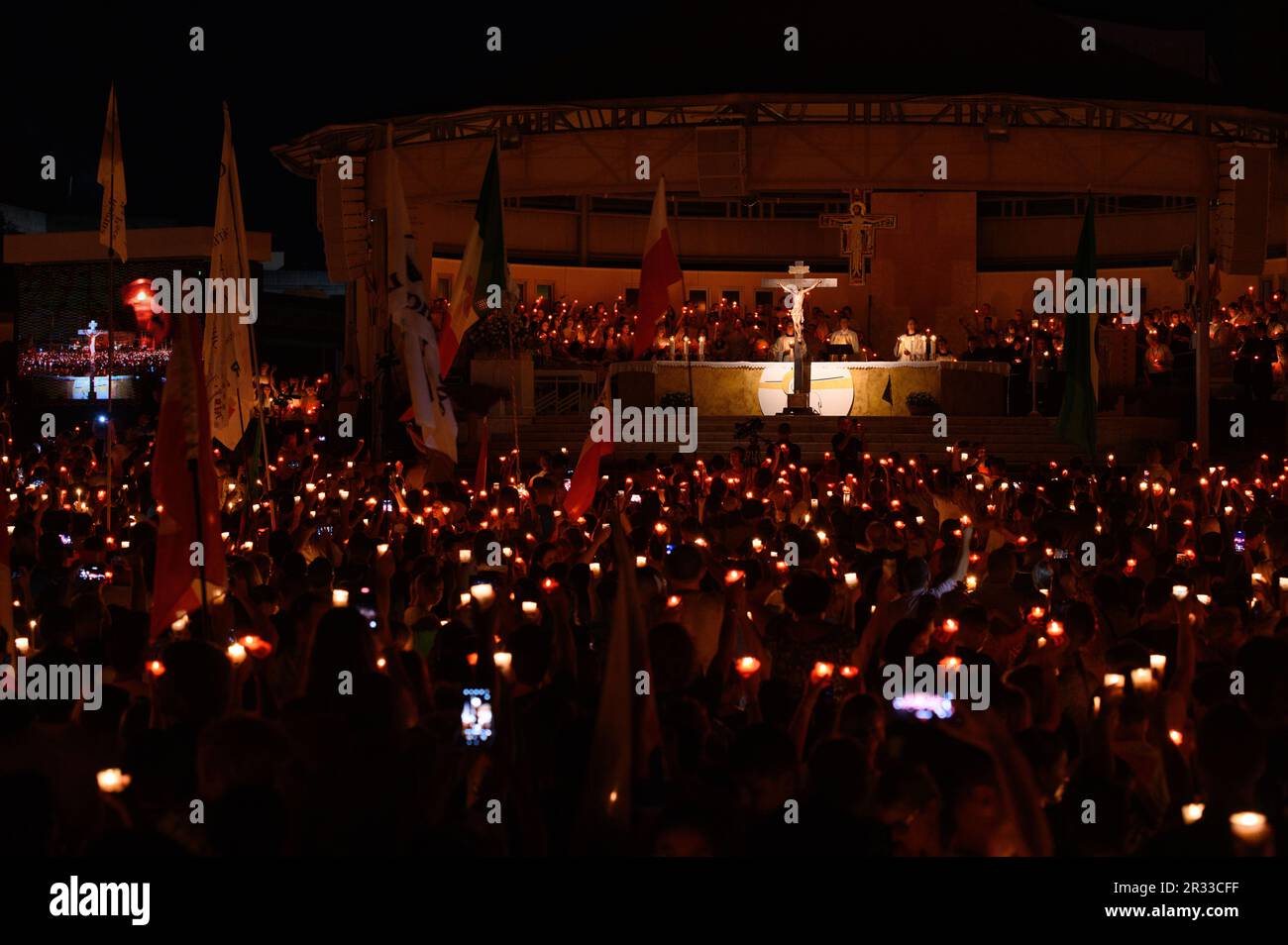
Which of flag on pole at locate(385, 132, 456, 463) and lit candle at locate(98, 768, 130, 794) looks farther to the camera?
flag on pole at locate(385, 132, 456, 463)

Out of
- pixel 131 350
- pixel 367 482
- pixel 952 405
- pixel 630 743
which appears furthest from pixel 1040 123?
pixel 630 743

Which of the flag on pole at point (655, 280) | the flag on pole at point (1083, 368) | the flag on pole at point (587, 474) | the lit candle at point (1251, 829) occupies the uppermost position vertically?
the flag on pole at point (655, 280)

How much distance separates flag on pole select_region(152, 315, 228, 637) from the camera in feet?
25.4

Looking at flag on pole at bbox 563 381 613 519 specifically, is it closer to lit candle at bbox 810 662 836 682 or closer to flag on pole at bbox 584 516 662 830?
lit candle at bbox 810 662 836 682

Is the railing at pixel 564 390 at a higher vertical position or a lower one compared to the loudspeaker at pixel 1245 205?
lower

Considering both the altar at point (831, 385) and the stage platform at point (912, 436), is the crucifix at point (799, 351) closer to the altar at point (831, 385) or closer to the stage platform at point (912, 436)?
the altar at point (831, 385)

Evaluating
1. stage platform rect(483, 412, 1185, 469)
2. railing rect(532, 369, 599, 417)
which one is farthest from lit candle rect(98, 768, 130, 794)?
railing rect(532, 369, 599, 417)

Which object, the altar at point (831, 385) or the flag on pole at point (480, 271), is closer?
the flag on pole at point (480, 271)

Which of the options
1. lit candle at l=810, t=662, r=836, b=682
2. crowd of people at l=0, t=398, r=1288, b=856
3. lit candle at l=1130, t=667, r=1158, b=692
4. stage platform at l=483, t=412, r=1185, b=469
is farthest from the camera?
stage platform at l=483, t=412, r=1185, b=469

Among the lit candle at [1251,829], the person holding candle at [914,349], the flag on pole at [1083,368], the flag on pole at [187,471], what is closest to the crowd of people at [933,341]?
the person holding candle at [914,349]

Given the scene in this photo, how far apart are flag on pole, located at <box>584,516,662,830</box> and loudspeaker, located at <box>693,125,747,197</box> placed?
2108 cm

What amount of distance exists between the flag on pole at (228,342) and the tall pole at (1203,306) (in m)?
15.7

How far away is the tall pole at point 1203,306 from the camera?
2600cm
